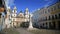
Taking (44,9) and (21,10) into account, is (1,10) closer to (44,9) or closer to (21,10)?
(21,10)

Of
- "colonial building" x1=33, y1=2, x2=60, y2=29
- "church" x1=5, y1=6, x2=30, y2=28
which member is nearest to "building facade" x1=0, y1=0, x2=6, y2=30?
"church" x1=5, y1=6, x2=30, y2=28

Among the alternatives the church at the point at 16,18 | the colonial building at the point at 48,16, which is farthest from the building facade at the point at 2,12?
the colonial building at the point at 48,16

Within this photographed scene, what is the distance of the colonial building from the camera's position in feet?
11.0

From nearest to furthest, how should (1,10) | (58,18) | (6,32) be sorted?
(6,32) → (58,18) → (1,10)

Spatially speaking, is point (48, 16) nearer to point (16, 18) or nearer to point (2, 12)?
point (16, 18)

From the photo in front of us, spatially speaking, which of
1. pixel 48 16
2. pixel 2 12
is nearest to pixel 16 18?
pixel 2 12

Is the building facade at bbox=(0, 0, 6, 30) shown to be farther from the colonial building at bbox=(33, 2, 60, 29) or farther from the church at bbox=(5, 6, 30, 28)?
the colonial building at bbox=(33, 2, 60, 29)

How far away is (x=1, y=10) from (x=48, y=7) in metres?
1.49

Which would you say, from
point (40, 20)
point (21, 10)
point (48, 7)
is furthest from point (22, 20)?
point (48, 7)

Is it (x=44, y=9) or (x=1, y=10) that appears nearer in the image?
(x=44, y=9)

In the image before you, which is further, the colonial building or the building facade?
the building facade

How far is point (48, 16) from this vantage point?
3.44 metres

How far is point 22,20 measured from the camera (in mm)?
3273

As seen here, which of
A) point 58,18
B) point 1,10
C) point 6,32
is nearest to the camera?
point 6,32
